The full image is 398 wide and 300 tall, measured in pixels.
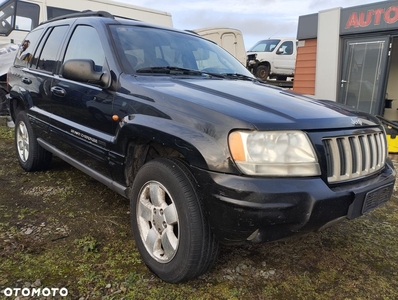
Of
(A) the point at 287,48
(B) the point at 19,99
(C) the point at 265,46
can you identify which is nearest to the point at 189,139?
(B) the point at 19,99

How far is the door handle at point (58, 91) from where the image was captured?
3315mm

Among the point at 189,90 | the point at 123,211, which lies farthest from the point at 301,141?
the point at 123,211

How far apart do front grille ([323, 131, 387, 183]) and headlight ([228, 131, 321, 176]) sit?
15cm

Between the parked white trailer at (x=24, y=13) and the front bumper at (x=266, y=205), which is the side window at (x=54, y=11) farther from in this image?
the front bumper at (x=266, y=205)

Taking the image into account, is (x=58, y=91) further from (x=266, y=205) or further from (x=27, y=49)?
(x=266, y=205)

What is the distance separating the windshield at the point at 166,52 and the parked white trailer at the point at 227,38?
323 inches

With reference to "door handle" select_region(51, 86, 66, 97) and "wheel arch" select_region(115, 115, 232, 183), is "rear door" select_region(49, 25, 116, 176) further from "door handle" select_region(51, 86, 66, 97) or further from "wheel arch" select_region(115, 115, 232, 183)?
"wheel arch" select_region(115, 115, 232, 183)

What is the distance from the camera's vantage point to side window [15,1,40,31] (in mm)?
9130

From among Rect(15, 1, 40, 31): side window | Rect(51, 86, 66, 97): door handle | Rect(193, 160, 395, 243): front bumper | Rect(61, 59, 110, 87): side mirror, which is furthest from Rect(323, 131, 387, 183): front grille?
Rect(15, 1, 40, 31): side window

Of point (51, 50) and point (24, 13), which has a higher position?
point (24, 13)

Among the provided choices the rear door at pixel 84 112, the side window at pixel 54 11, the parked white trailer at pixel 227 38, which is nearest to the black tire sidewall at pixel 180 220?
the rear door at pixel 84 112

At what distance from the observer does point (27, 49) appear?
456 cm

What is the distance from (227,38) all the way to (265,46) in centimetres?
410

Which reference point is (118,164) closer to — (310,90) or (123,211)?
(123,211)
